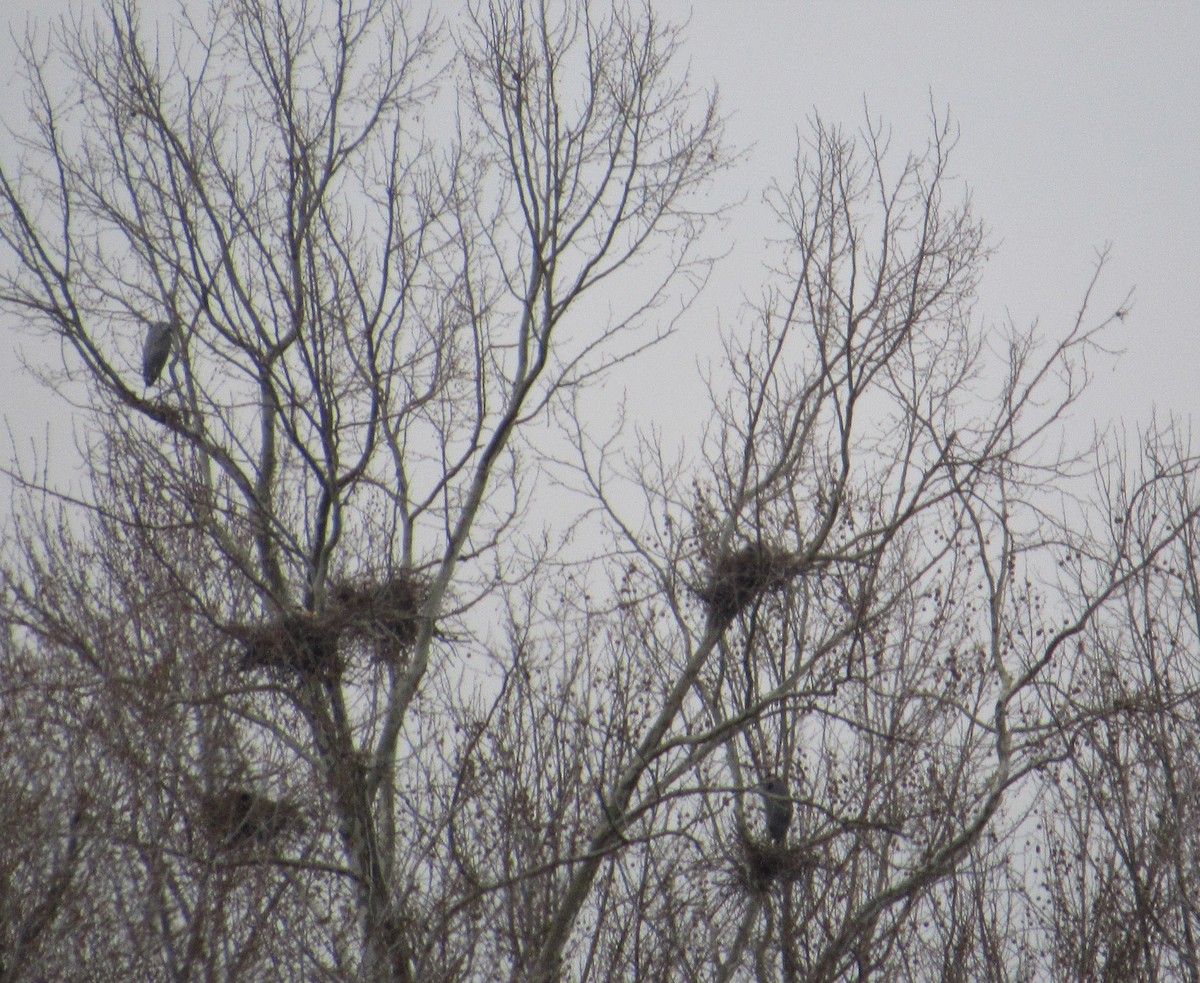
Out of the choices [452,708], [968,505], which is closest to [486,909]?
[452,708]

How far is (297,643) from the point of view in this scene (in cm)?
661

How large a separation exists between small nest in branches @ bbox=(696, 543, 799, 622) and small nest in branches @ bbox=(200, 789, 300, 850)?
241cm

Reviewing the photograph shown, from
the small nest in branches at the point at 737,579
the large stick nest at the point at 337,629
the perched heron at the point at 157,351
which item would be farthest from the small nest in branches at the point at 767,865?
the perched heron at the point at 157,351

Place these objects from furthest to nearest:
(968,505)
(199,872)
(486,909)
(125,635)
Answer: (125,635), (968,505), (486,909), (199,872)

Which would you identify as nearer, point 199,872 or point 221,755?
point 199,872

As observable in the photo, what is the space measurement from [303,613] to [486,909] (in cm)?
185

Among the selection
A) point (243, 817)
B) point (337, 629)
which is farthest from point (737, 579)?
point (243, 817)

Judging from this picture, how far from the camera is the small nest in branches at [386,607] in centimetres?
683

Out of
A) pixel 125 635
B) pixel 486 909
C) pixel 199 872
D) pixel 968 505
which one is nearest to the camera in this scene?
pixel 199 872

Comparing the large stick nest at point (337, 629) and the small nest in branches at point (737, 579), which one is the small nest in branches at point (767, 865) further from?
the large stick nest at point (337, 629)

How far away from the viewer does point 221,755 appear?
5918 mm

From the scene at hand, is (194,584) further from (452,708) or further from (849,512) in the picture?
(849,512)

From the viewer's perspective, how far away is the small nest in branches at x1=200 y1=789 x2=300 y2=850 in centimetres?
568

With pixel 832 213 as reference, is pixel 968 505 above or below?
below
